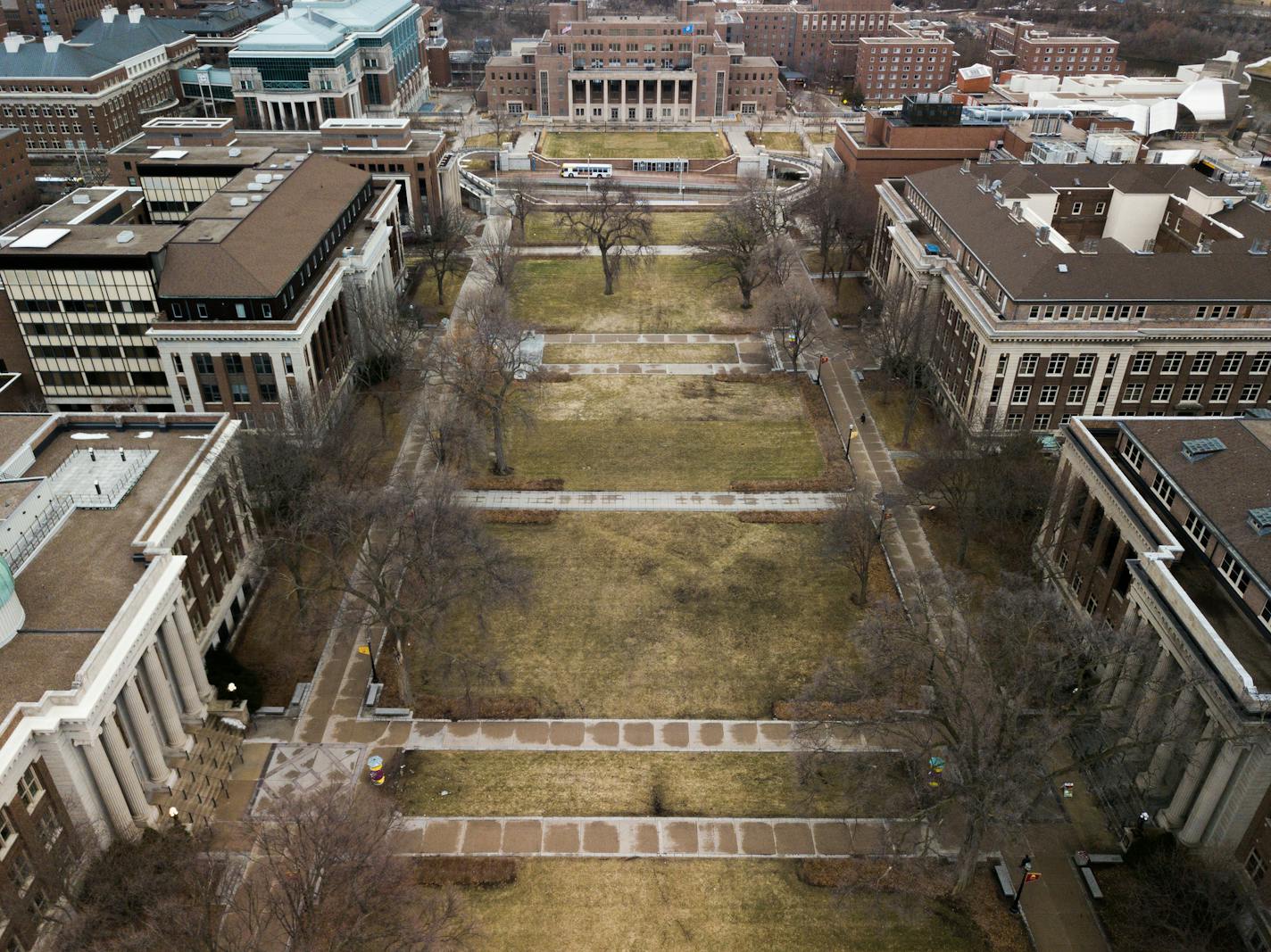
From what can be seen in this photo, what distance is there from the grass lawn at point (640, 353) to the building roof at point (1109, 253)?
94.9 feet

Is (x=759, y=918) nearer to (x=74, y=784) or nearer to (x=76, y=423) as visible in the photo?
(x=74, y=784)

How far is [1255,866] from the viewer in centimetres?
4572

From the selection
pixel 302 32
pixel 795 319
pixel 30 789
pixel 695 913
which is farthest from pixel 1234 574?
pixel 302 32

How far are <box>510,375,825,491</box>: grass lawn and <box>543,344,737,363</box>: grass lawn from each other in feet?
16.2

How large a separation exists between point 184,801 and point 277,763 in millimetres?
5670

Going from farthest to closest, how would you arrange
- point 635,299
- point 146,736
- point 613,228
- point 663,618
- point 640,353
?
1. point 613,228
2. point 635,299
3. point 640,353
4. point 663,618
5. point 146,736

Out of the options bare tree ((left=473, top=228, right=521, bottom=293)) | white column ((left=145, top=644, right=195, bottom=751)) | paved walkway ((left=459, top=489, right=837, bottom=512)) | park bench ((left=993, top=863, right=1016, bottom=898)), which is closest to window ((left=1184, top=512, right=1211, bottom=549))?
park bench ((left=993, top=863, right=1016, bottom=898))

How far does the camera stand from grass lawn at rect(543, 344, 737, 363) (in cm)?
10744

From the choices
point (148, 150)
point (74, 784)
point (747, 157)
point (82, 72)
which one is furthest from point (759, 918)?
point (82, 72)

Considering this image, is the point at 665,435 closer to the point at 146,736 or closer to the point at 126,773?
the point at 146,736

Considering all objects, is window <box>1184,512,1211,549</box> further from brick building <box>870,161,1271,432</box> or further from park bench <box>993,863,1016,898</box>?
brick building <box>870,161,1271,432</box>

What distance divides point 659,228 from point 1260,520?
370 ft

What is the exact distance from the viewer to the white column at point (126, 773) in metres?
46.8

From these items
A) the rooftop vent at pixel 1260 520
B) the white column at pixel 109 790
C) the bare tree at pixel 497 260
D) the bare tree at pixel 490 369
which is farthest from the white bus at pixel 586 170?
the white column at pixel 109 790
